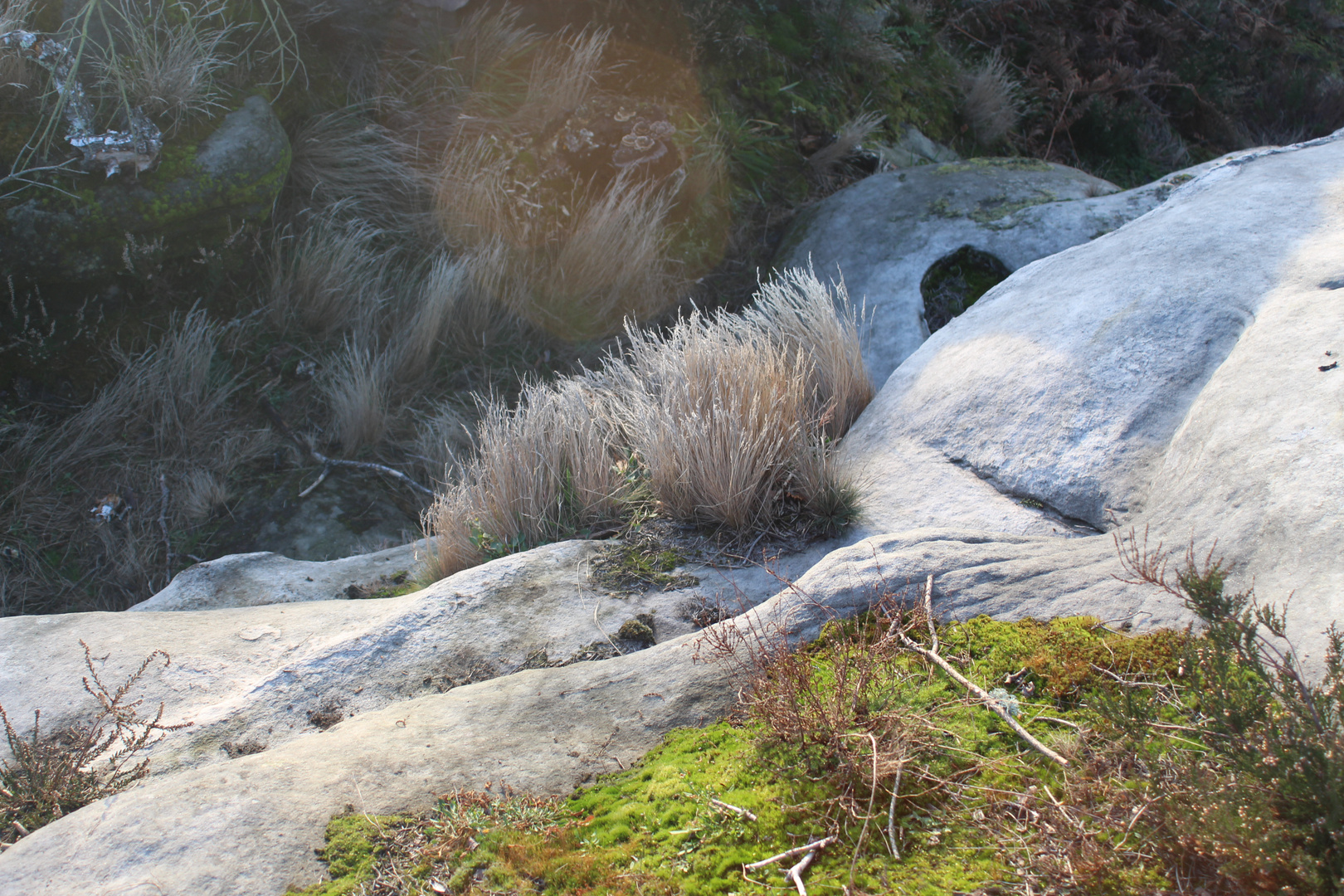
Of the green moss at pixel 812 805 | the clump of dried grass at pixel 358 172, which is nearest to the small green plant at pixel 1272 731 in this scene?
the green moss at pixel 812 805

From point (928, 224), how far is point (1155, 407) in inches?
137

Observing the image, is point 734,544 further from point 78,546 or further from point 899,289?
point 78,546

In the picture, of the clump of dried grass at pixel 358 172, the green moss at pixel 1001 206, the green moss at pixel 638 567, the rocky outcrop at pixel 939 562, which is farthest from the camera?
the clump of dried grass at pixel 358 172

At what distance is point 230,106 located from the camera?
5.68 m

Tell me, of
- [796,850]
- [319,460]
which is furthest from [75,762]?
[319,460]

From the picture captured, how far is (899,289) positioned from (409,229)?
12.8ft

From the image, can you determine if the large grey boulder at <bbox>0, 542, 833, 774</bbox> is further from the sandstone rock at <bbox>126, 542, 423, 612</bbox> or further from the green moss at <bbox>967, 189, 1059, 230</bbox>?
the green moss at <bbox>967, 189, 1059, 230</bbox>

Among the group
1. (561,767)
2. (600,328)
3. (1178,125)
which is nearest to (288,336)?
(600,328)

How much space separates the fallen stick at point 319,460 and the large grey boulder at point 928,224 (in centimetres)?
319

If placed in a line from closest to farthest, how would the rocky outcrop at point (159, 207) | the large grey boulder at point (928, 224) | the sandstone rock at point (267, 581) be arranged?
the sandstone rock at point (267, 581) → the rocky outcrop at point (159, 207) → the large grey boulder at point (928, 224)

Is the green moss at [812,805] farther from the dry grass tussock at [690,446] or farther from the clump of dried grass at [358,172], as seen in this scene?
the clump of dried grass at [358,172]

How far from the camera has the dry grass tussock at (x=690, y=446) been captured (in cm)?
340

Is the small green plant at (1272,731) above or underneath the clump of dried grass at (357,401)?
above

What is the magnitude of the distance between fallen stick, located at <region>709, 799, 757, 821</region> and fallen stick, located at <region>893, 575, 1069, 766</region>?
1.91ft
